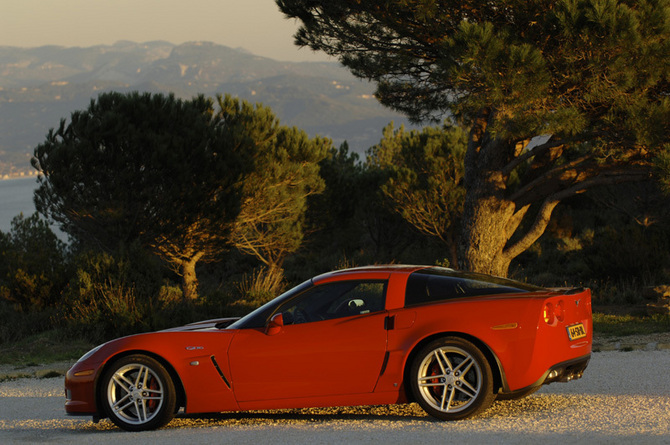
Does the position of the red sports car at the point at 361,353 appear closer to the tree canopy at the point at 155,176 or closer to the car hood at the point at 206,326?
the car hood at the point at 206,326

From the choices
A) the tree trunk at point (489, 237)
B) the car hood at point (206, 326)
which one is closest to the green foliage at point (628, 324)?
the tree trunk at point (489, 237)

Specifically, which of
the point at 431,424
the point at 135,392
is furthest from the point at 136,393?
the point at 431,424

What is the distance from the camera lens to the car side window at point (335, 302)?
673 cm

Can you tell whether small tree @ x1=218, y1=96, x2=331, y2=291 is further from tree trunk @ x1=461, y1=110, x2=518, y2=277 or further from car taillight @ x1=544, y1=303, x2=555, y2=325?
car taillight @ x1=544, y1=303, x2=555, y2=325

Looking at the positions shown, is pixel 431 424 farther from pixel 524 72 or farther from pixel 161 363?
pixel 524 72

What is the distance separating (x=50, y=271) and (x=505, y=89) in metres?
12.2

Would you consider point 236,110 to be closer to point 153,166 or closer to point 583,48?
point 153,166

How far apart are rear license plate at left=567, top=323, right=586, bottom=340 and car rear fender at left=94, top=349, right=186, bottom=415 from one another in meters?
3.43

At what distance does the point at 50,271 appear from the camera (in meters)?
18.8

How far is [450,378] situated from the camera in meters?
6.35

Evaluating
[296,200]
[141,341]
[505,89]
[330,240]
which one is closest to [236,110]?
[296,200]

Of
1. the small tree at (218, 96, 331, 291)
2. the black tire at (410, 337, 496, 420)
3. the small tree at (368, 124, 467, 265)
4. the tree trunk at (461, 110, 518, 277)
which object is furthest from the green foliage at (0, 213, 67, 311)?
the black tire at (410, 337, 496, 420)

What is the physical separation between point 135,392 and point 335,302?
1984mm

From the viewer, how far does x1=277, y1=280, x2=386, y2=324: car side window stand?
6.73 metres
